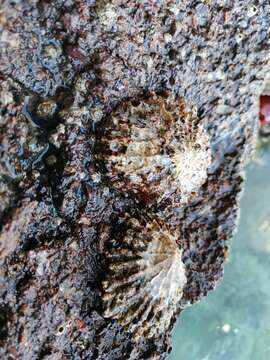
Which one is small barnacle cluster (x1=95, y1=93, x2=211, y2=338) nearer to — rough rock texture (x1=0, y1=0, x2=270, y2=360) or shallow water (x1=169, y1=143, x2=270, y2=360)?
rough rock texture (x1=0, y1=0, x2=270, y2=360)

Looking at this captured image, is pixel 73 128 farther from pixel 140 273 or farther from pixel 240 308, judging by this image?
pixel 240 308

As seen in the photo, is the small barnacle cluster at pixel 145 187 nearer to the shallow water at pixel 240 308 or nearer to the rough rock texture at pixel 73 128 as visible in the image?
the rough rock texture at pixel 73 128

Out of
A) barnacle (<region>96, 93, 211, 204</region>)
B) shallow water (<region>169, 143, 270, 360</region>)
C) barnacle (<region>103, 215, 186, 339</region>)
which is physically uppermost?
barnacle (<region>96, 93, 211, 204</region>)

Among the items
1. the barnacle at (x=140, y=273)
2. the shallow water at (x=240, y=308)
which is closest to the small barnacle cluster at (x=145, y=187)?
the barnacle at (x=140, y=273)

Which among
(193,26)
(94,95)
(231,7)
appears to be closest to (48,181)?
(94,95)

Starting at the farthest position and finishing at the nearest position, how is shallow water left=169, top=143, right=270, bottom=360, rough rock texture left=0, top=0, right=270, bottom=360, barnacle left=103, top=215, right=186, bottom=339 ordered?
shallow water left=169, top=143, right=270, bottom=360 < barnacle left=103, top=215, right=186, bottom=339 < rough rock texture left=0, top=0, right=270, bottom=360

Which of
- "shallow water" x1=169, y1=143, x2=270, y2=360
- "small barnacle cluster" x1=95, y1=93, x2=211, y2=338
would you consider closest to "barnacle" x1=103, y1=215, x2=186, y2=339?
"small barnacle cluster" x1=95, y1=93, x2=211, y2=338

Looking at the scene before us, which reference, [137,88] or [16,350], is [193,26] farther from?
[16,350]
